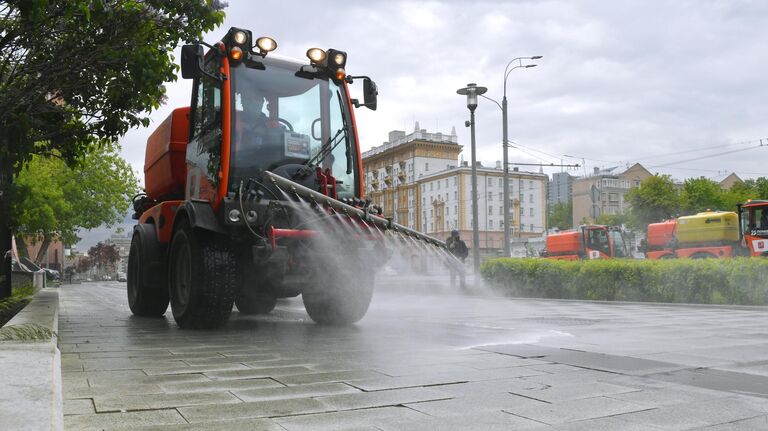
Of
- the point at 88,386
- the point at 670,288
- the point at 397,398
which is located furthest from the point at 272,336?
the point at 670,288

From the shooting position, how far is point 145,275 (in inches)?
359

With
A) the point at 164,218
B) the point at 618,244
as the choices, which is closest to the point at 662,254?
the point at 618,244

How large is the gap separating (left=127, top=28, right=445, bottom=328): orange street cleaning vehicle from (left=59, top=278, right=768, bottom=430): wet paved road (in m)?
0.59

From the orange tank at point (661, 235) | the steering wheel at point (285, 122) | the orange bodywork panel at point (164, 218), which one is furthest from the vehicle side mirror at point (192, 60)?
the orange tank at point (661, 235)

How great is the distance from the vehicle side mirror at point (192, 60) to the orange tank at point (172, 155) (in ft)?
5.66

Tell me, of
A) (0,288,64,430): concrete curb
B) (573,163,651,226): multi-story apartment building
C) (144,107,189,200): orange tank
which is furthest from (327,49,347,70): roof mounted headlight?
(573,163,651,226): multi-story apartment building

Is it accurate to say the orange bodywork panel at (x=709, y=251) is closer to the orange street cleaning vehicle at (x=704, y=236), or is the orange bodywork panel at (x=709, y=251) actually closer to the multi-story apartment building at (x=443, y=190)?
the orange street cleaning vehicle at (x=704, y=236)

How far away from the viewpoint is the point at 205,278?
7.32 meters

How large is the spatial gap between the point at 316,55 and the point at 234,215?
2.36 meters

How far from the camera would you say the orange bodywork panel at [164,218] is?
8695 millimetres

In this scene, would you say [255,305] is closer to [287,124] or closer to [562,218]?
[287,124]

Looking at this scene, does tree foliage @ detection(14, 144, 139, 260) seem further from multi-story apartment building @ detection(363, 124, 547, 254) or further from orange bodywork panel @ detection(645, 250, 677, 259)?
multi-story apartment building @ detection(363, 124, 547, 254)

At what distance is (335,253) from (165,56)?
402 cm

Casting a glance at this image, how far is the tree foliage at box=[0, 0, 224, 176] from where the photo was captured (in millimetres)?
8617
